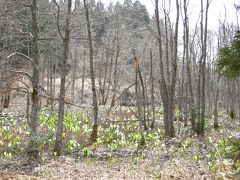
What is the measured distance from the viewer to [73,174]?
9.24m

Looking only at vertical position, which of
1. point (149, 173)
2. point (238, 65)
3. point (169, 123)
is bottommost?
point (149, 173)

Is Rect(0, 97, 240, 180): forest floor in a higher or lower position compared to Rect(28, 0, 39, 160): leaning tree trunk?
lower

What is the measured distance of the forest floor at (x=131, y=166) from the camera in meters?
9.12

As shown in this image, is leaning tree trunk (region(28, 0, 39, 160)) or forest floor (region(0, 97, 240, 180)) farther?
leaning tree trunk (region(28, 0, 39, 160))

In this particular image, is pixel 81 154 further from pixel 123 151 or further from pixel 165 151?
pixel 165 151

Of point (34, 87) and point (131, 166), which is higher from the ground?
point (34, 87)

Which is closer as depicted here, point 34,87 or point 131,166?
point 34,87

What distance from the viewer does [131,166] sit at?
1051 centimetres

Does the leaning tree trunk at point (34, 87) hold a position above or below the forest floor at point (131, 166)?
above

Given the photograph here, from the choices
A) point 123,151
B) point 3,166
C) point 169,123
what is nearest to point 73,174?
point 3,166

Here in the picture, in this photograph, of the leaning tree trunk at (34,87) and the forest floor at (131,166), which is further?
the leaning tree trunk at (34,87)


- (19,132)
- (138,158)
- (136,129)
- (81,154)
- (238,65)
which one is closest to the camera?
(238,65)

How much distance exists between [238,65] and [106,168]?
6.53 metres

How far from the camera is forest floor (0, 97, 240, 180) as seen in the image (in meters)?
9.12
